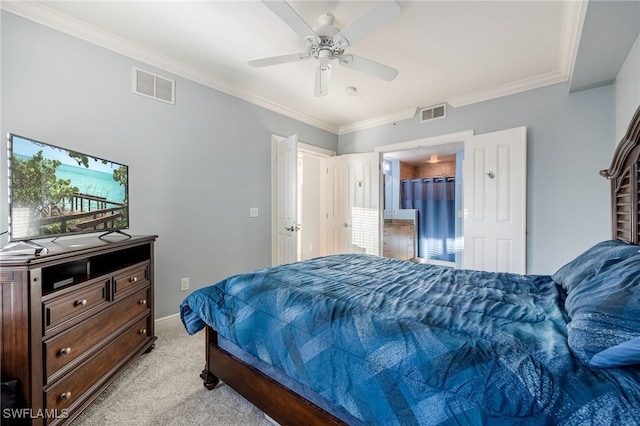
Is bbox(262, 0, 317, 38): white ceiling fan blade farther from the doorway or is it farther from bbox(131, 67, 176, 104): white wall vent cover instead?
the doorway

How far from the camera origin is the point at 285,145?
3.56 m

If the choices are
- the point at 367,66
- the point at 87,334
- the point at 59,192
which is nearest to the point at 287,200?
the point at 367,66

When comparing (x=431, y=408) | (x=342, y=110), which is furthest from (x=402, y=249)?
(x=431, y=408)

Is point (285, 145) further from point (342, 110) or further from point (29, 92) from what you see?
point (29, 92)

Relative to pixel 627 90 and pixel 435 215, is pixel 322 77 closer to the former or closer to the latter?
pixel 627 90

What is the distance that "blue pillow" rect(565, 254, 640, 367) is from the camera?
0.72 metres

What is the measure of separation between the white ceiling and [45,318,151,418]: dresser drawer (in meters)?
2.27

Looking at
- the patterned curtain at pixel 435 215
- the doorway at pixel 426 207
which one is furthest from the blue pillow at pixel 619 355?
the patterned curtain at pixel 435 215

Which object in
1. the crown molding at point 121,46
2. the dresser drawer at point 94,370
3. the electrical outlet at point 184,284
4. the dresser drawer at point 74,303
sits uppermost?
the crown molding at point 121,46

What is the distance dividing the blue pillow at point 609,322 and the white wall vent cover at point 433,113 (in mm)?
3098

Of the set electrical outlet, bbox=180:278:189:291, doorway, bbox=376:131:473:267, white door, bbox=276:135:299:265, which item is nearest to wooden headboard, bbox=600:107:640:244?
white door, bbox=276:135:299:265

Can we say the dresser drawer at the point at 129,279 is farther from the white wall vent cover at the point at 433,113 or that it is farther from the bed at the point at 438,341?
the white wall vent cover at the point at 433,113

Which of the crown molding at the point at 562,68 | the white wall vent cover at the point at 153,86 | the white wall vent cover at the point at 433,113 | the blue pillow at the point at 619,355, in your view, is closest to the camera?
the blue pillow at the point at 619,355

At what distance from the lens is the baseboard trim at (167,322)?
2612 millimetres
